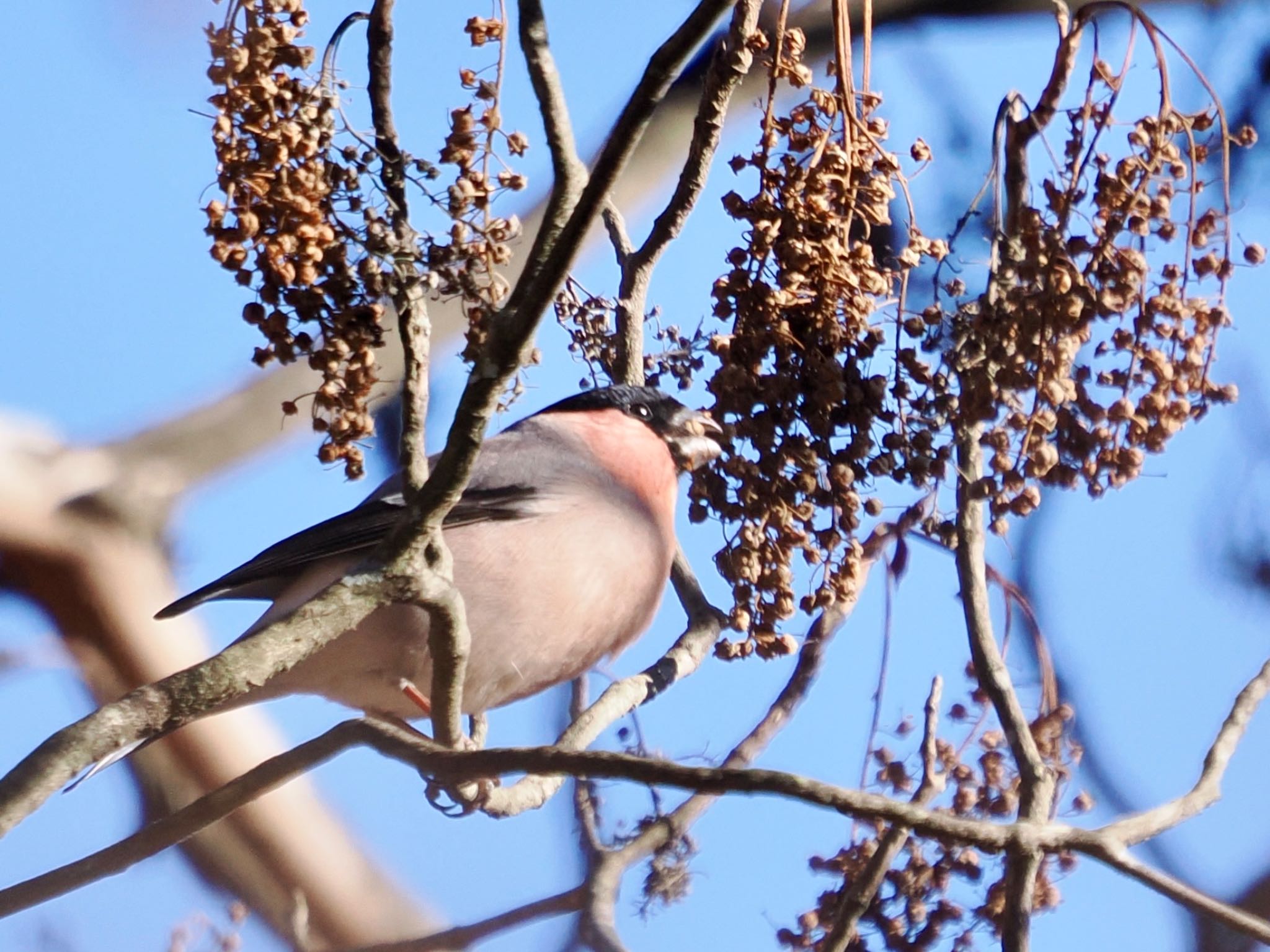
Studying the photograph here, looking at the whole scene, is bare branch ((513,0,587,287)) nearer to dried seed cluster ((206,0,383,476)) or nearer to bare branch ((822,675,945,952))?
dried seed cluster ((206,0,383,476))

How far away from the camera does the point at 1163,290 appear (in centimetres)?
183

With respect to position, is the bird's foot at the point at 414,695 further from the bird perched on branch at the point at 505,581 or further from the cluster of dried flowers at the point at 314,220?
the cluster of dried flowers at the point at 314,220

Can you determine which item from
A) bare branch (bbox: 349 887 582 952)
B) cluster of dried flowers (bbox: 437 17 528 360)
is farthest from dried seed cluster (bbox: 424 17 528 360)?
bare branch (bbox: 349 887 582 952)

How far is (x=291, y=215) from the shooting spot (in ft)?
5.20

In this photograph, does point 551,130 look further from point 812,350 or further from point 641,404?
point 641,404

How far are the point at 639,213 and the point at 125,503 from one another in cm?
176

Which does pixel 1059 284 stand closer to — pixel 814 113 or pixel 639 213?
pixel 814 113

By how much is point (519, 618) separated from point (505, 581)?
3.0 inches

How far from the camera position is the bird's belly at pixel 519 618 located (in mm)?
2395

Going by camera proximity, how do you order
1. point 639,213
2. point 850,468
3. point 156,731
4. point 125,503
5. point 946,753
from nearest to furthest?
1. point 156,731
2. point 850,468
3. point 946,753
4. point 125,503
5. point 639,213

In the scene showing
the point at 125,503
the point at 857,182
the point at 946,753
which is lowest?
the point at 946,753

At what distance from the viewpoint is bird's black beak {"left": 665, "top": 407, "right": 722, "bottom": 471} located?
247 cm

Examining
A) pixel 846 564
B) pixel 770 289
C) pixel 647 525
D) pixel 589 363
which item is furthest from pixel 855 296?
pixel 647 525

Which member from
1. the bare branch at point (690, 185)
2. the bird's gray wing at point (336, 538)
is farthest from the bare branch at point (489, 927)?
the bare branch at point (690, 185)
